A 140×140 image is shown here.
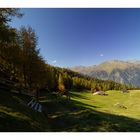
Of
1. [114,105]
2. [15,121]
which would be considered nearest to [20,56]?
[15,121]

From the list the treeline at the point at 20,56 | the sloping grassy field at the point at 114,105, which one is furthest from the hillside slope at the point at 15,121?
the sloping grassy field at the point at 114,105

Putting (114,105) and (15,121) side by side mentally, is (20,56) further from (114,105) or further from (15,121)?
(114,105)

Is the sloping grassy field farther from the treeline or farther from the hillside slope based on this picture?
the hillside slope

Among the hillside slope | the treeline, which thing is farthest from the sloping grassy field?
the hillside slope

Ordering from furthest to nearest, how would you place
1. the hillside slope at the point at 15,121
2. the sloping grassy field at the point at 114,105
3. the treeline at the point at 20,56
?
the sloping grassy field at the point at 114,105 < the treeline at the point at 20,56 < the hillside slope at the point at 15,121

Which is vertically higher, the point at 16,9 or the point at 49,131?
the point at 16,9

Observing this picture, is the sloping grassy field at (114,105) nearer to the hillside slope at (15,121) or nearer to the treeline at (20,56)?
the treeline at (20,56)

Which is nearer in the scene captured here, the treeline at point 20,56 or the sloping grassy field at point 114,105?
the treeline at point 20,56

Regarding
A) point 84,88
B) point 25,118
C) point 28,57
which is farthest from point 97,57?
point 84,88

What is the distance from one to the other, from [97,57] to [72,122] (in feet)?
29.3

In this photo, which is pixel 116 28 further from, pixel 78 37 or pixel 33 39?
pixel 33 39

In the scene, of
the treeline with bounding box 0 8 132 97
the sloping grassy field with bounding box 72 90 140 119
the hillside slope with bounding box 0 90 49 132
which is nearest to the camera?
the hillside slope with bounding box 0 90 49 132

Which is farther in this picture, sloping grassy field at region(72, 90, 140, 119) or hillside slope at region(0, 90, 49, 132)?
sloping grassy field at region(72, 90, 140, 119)

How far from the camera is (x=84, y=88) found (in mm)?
88812
